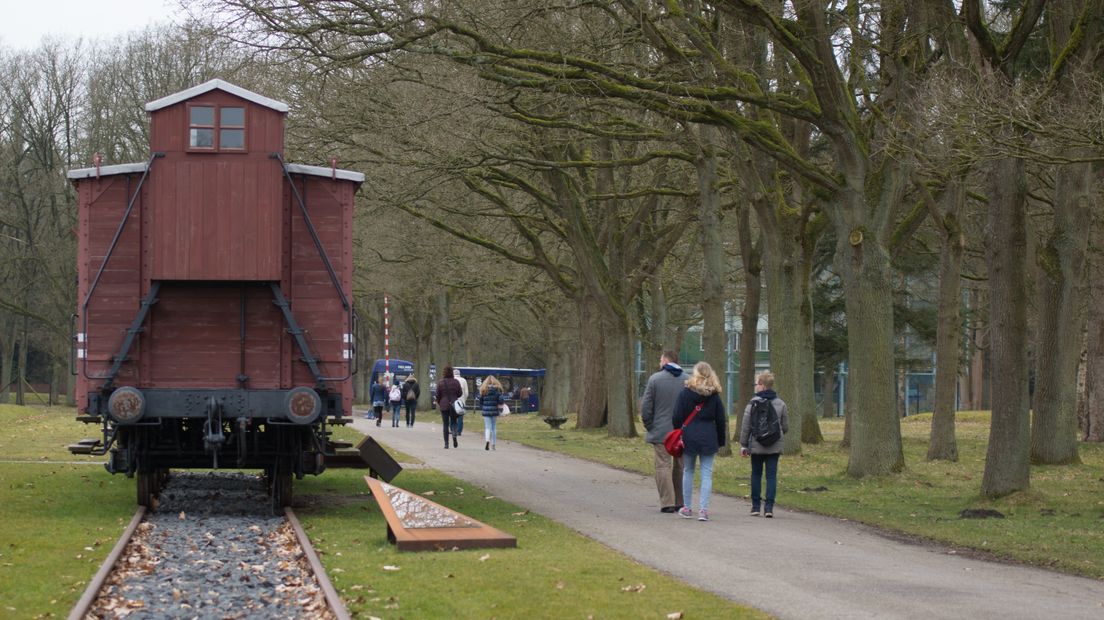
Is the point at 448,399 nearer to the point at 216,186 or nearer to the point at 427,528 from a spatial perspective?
the point at 216,186

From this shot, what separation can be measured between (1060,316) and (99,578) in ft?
57.4

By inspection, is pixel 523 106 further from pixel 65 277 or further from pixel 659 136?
pixel 65 277

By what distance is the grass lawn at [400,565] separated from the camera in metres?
9.98

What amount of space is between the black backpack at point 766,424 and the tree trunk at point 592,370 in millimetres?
25119

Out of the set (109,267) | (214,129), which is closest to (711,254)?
(214,129)

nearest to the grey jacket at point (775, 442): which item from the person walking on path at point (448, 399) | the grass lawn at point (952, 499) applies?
the grass lawn at point (952, 499)

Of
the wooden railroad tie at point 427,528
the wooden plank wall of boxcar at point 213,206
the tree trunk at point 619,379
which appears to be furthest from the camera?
the tree trunk at point 619,379

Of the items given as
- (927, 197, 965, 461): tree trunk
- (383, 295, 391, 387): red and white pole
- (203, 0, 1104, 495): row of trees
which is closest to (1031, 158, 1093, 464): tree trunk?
(203, 0, 1104, 495): row of trees

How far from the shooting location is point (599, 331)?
4272cm

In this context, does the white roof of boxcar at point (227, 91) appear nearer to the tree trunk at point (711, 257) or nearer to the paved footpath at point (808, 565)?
the paved footpath at point (808, 565)

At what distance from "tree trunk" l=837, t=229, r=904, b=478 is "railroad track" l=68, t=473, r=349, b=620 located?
9.70 m

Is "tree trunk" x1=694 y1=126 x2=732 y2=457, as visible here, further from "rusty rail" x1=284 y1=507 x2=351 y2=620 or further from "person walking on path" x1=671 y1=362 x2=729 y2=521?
"rusty rail" x1=284 y1=507 x2=351 y2=620

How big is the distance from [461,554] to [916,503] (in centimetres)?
836

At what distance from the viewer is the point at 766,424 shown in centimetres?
1700
